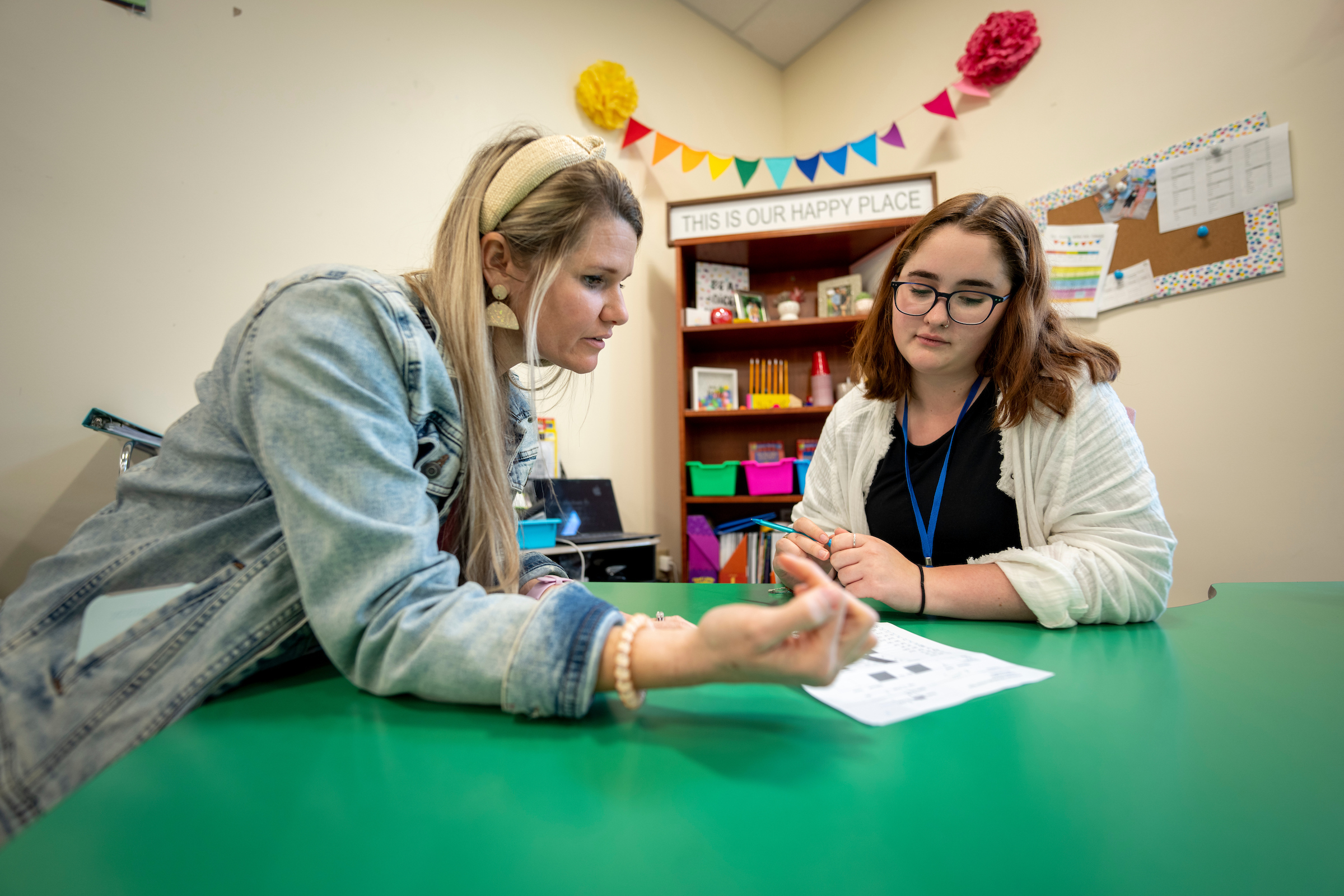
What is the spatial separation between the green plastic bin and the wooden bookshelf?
33 mm

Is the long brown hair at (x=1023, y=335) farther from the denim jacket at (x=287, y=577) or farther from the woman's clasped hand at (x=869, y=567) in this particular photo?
the denim jacket at (x=287, y=577)

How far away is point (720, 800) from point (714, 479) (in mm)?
2206

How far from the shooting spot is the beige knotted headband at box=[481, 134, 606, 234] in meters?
0.80

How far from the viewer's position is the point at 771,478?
100 inches

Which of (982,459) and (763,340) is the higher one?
(763,340)

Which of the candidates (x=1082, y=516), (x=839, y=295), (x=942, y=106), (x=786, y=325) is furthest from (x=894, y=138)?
(x=1082, y=516)

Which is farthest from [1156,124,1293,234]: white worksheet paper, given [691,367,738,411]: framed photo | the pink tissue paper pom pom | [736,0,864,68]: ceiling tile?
[736,0,864,68]: ceiling tile

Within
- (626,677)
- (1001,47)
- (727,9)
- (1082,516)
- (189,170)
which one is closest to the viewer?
(626,677)

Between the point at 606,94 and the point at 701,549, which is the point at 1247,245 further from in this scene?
the point at 606,94

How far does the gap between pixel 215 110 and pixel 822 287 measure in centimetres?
225

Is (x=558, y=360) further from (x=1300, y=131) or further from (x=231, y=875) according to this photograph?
(x=1300, y=131)

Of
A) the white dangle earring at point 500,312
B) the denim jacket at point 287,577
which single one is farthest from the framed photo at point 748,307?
the denim jacket at point 287,577

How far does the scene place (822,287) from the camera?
279 centimetres

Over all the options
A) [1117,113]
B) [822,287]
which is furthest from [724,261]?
[1117,113]
